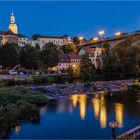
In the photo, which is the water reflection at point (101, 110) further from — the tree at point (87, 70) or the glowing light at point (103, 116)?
the tree at point (87, 70)

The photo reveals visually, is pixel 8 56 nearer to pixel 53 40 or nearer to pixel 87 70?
pixel 87 70

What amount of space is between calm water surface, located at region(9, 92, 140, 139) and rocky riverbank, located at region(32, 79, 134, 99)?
765 centimetres

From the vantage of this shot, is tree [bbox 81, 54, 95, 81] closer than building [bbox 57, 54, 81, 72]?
Yes

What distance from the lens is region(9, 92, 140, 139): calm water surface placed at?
2597 centimetres

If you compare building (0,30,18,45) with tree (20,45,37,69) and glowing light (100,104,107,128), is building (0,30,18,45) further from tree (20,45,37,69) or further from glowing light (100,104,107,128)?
glowing light (100,104,107,128)

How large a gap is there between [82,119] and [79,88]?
26.0 meters

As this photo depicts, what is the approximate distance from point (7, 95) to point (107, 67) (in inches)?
1584

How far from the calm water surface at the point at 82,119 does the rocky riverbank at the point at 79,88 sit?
7.65 metres

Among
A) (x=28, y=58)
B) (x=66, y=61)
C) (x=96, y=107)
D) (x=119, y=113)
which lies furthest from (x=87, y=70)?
(x=119, y=113)

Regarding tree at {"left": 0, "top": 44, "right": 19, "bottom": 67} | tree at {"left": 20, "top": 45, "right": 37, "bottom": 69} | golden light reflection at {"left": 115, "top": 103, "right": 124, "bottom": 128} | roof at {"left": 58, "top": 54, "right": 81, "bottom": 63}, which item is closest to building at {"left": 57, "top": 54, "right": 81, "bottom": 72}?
roof at {"left": 58, "top": 54, "right": 81, "bottom": 63}

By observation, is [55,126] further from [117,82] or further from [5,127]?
[117,82]

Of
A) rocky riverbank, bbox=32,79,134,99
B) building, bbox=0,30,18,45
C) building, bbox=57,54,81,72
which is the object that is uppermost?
building, bbox=0,30,18,45

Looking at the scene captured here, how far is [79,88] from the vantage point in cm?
5719

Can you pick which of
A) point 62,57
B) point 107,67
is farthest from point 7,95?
point 62,57
